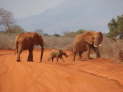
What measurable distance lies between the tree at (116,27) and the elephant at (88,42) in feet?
76.8

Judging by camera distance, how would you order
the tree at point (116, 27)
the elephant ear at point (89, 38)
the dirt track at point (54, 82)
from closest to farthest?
the dirt track at point (54, 82), the elephant ear at point (89, 38), the tree at point (116, 27)

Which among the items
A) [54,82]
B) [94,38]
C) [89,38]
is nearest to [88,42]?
[89,38]

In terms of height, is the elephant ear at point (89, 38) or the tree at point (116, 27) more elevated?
the tree at point (116, 27)

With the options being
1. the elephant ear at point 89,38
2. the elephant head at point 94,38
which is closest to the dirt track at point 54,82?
the elephant head at point 94,38

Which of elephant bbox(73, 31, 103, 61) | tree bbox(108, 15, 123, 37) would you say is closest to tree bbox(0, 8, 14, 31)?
tree bbox(108, 15, 123, 37)

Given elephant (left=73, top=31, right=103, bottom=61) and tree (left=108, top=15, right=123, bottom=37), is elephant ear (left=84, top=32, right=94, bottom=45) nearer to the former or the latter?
elephant (left=73, top=31, right=103, bottom=61)

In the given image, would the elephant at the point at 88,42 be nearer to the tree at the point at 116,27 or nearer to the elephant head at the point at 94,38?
the elephant head at the point at 94,38

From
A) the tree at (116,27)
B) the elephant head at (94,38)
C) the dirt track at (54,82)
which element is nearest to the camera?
the dirt track at (54,82)

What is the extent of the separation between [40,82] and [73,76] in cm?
89

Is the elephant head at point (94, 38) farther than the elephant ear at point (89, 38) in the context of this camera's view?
No

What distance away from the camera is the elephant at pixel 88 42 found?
16484 mm

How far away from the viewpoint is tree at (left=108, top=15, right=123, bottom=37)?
40.1m

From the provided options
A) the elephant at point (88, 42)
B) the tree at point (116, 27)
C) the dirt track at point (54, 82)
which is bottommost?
the dirt track at point (54, 82)

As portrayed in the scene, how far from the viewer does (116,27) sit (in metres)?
41.6
